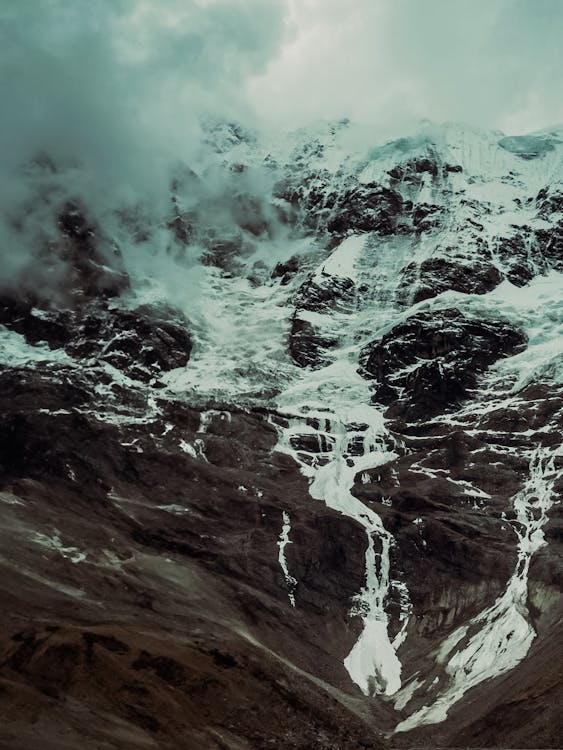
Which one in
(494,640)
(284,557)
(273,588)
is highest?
(284,557)

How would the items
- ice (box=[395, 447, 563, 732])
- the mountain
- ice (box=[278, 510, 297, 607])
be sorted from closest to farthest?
the mountain → ice (box=[395, 447, 563, 732]) → ice (box=[278, 510, 297, 607])

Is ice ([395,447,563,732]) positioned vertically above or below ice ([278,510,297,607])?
below

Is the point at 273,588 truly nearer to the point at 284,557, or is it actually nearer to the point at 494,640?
the point at 284,557

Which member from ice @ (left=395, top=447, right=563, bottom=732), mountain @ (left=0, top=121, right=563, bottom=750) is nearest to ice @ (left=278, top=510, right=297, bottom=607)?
mountain @ (left=0, top=121, right=563, bottom=750)

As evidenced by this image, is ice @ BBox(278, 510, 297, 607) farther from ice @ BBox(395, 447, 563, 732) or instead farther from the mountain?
ice @ BBox(395, 447, 563, 732)

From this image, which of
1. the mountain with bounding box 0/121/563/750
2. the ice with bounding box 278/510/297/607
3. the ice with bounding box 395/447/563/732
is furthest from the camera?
the ice with bounding box 278/510/297/607

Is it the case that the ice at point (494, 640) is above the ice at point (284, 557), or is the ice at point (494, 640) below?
below

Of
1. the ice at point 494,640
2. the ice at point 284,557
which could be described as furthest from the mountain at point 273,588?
the ice at point 284,557

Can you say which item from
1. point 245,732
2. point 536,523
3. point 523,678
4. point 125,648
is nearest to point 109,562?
point 125,648

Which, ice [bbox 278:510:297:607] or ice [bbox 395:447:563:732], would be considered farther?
ice [bbox 278:510:297:607]

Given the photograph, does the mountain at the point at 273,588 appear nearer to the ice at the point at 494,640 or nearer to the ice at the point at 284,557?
the ice at the point at 494,640

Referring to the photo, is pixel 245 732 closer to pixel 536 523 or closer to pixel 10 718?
pixel 10 718

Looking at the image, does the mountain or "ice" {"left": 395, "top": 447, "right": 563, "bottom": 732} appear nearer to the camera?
the mountain

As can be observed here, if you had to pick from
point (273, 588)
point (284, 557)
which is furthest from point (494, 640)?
point (284, 557)
